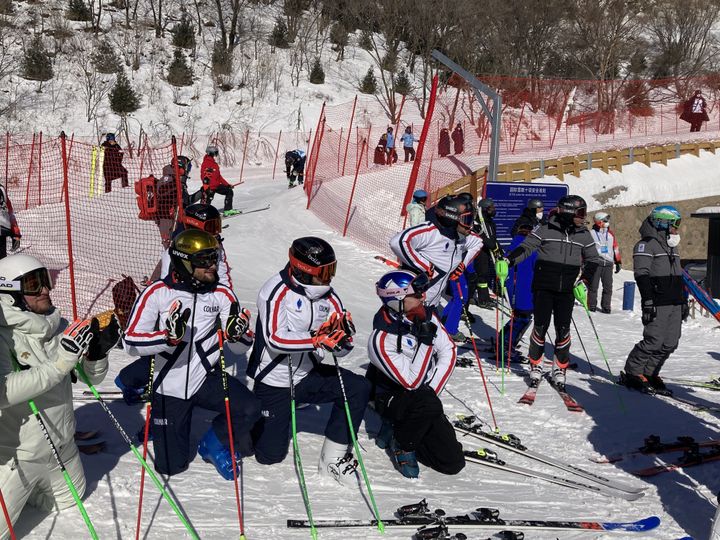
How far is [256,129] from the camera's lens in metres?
32.9

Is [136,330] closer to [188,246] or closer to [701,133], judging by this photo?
[188,246]

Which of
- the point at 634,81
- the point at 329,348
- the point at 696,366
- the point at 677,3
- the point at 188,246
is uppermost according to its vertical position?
the point at 677,3

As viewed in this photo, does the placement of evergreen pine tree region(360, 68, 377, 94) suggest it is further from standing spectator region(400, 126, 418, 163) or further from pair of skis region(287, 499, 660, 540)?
pair of skis region(287, 499, 660, 540)

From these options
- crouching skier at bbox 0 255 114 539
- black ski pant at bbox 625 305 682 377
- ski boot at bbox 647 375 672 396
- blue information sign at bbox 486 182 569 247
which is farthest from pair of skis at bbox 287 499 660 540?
blue information sign at bbox 486 182 569 247

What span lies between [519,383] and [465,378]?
0.60 m

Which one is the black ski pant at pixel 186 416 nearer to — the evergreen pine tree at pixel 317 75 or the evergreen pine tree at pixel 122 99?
the evergreen pine tree at pixel 122 99

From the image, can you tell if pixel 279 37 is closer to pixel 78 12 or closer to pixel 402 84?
pixel 402 84

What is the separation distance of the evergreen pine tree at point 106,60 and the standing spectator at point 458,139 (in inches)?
787

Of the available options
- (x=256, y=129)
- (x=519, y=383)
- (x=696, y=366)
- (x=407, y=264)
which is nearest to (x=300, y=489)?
(x=407, y=264)

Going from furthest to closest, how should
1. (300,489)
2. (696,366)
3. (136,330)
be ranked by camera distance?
(696,366) < (300,489) < (136,330)

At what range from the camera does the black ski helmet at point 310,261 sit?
212 inches

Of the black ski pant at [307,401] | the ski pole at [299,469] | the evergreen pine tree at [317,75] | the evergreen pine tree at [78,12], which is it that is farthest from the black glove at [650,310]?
the evergreen pine tree at [78,12]

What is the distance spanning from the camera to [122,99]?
104ft

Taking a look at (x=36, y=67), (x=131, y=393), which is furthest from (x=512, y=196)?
(x=36, y=67)
